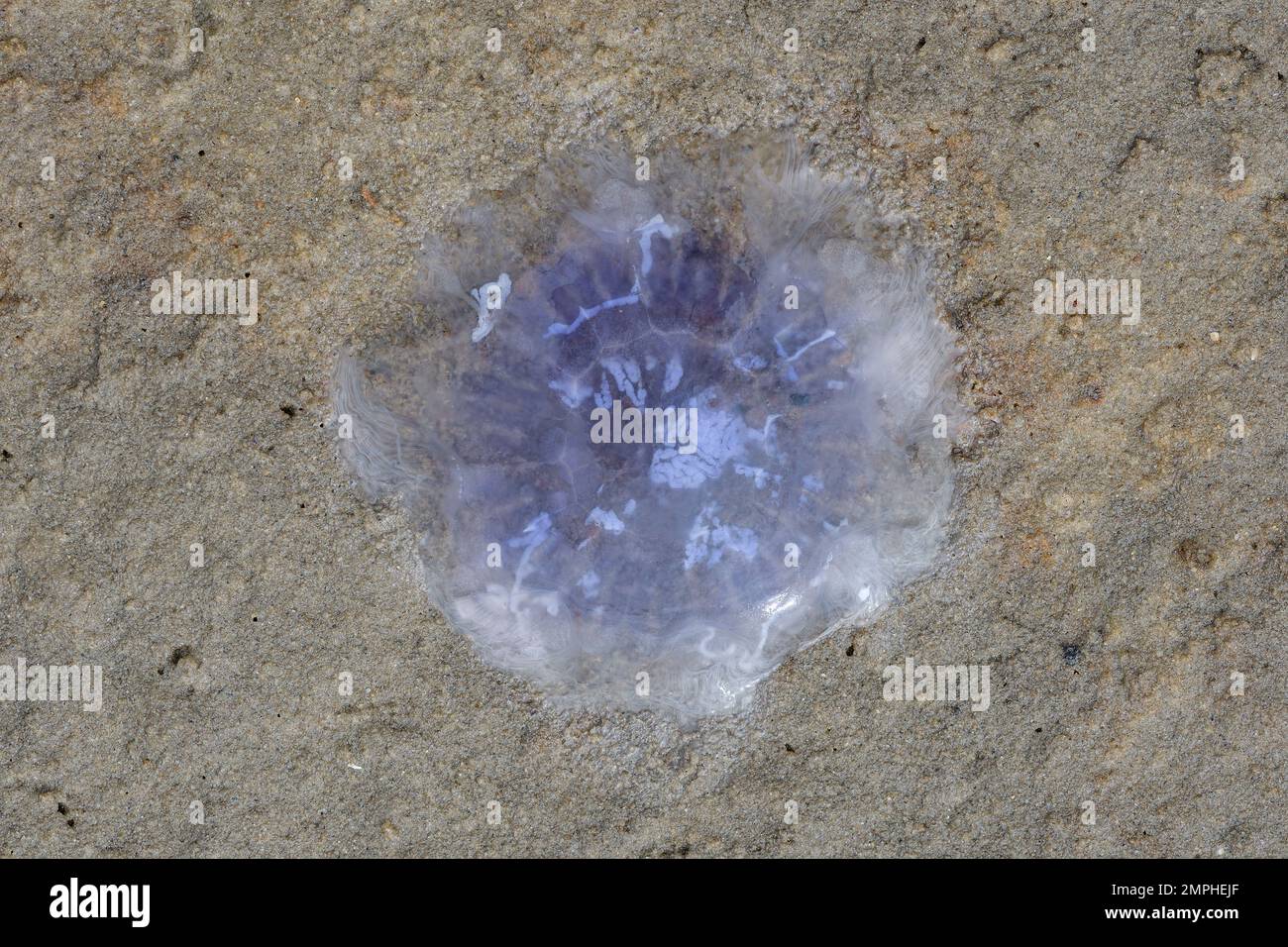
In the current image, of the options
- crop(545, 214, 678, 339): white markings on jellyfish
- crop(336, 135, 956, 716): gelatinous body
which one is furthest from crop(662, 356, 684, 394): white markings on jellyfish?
crop(545, 214, 678, 339): white markings on jellyfish

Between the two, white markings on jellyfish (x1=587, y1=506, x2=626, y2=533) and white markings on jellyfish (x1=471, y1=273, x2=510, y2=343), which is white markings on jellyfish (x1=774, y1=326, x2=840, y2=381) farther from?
white markings on jellyfish (x1=471, y1=273, x2=510, y2=343)

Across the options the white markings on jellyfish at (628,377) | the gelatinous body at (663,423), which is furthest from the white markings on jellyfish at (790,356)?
the white markings on jellyfish at (628,377)

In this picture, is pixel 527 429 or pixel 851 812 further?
pixel 851 812

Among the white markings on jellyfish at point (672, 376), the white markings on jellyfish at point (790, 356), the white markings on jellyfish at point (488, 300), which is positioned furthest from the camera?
the white markings on jellyfish at point (488, 300)

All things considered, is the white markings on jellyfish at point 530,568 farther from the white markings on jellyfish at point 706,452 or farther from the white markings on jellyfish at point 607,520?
the white markings on jellyfish at point 706,452

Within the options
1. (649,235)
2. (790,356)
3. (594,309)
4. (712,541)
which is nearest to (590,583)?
(712,541)

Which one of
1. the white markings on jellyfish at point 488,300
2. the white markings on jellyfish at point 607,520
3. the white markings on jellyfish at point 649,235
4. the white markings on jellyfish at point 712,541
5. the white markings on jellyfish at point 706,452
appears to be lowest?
the white markings on jellyfish at point 712,541
